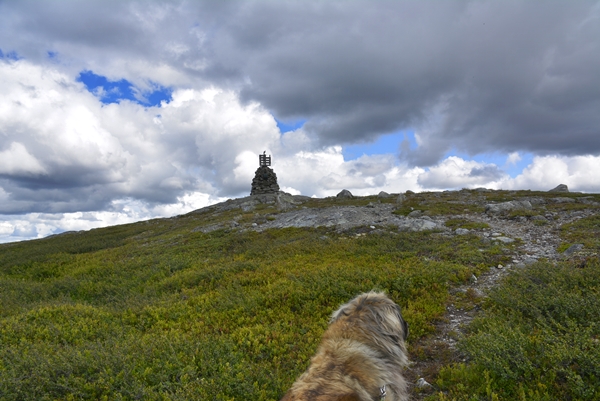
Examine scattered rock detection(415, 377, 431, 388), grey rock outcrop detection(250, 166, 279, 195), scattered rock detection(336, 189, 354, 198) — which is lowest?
scattered rock detection(415, 377, 431, 388)

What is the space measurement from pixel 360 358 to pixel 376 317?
73 cm

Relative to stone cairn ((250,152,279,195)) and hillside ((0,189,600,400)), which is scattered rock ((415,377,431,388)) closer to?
hillside ((0,189,600,400))

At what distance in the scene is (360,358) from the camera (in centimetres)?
396

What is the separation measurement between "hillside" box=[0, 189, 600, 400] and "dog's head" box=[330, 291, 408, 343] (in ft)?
5.95

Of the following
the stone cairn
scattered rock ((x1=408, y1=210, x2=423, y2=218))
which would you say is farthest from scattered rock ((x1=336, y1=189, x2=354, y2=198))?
scattered rock ((x1=408, y1=210, x2=423, y2=218))

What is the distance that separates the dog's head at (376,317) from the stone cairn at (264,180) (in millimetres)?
70612

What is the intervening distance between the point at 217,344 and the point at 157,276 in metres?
10.2

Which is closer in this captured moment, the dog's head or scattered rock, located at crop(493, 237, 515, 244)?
the dog's head

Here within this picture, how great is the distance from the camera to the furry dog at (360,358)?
337 cm

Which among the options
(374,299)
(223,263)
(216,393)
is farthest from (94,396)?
(223,263)

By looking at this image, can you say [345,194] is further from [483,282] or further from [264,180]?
[483,282]

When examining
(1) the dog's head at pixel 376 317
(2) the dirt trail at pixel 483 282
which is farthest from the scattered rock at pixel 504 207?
(1) the dog's head at pixel 376 317

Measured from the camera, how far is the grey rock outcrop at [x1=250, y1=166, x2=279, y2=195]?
250ft

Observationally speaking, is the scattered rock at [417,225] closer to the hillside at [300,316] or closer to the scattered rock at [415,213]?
the hillside at [300,316]
